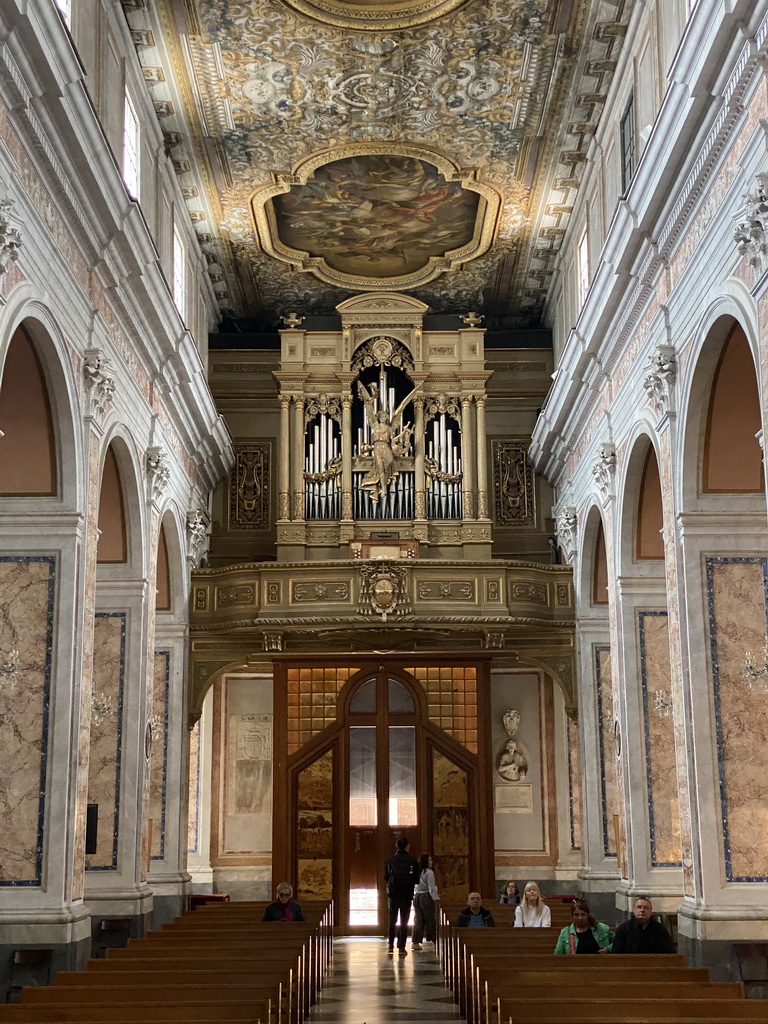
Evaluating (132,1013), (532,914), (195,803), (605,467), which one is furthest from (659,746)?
(132,1013)

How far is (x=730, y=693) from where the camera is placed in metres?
11.7

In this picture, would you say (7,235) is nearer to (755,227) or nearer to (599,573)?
(755,227)

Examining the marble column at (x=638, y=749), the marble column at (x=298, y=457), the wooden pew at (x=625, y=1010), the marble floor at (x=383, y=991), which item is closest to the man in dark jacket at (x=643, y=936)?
the marble floor at (x=383, y=991)

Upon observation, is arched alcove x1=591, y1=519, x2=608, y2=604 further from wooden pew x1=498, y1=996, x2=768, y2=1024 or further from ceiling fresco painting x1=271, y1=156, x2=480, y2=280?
wooden pew x1=498, y1=996, x2=768, y2=1024

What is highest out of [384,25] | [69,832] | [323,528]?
[384,25]

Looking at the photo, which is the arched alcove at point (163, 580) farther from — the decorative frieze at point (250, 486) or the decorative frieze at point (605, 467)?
the decorative frieze at point (605, 467)

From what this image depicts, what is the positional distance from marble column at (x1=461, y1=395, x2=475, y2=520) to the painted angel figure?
0.84 meters

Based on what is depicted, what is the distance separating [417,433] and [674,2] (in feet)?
31.4

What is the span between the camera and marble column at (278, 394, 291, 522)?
67.3 feet

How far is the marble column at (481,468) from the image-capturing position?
20.5 meters

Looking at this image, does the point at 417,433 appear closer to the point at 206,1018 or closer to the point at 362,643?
the point at 362,643

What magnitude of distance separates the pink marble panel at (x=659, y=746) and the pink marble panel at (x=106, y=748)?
20.4 ft

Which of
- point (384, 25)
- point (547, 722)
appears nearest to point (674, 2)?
point (384, 25)

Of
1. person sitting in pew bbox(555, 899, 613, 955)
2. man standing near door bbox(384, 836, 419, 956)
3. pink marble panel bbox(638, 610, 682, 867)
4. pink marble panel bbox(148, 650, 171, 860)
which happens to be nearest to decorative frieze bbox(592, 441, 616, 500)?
pink marble panel bbox(638, 610, 682, 867)
